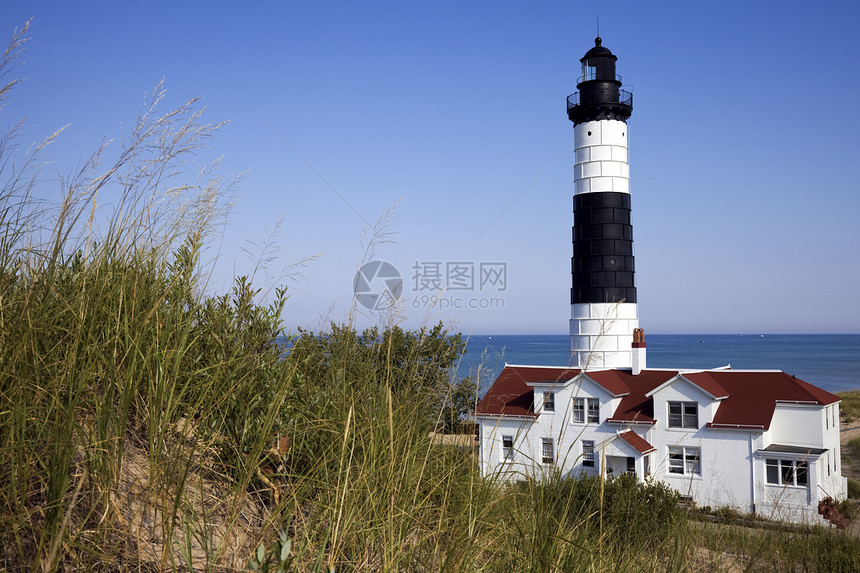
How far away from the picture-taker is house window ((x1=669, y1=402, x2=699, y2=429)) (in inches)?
699

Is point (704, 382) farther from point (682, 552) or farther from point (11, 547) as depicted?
point (11, 547)

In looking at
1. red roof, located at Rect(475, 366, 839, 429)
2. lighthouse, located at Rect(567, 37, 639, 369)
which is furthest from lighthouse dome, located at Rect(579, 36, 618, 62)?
red roof, located at Rect(475, 366, 839, 429)

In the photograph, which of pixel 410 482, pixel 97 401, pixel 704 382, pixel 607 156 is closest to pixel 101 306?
pixel 97 401

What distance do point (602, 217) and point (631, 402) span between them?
6710 mm

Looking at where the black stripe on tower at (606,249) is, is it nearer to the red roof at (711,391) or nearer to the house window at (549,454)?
the red roof at (711,391)

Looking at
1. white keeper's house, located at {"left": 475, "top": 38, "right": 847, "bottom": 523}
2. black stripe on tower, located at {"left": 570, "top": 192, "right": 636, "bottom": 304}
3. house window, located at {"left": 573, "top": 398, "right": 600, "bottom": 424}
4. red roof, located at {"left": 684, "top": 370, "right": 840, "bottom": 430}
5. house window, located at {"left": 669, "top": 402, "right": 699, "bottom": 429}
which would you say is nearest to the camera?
white keeper's house, located at {"left": 475, "top": 38, "right": 847, "bottom": 523}

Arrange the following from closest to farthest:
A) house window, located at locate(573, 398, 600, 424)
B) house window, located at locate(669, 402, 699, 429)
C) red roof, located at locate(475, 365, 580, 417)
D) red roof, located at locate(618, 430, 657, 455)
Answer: red roof, located at locate(618, 430, 657, 455) < house window, located at locate(669, 402, 699, 429) < house window, located at locate(573, 398, 600, 424) < red roof, located at locate(475, 365, 580, 417)

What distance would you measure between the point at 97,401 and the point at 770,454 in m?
18.7

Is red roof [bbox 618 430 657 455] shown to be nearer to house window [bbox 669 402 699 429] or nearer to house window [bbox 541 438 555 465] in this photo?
house window [bbox 669 402 699 429]

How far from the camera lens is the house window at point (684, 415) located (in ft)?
58.3

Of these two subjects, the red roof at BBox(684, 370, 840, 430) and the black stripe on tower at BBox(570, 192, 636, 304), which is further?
the black stripe on tower at BBox(570, 192, 636, 304)

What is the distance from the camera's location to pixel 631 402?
1900 cm

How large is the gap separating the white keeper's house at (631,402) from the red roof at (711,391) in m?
0.04

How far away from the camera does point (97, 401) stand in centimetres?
189
